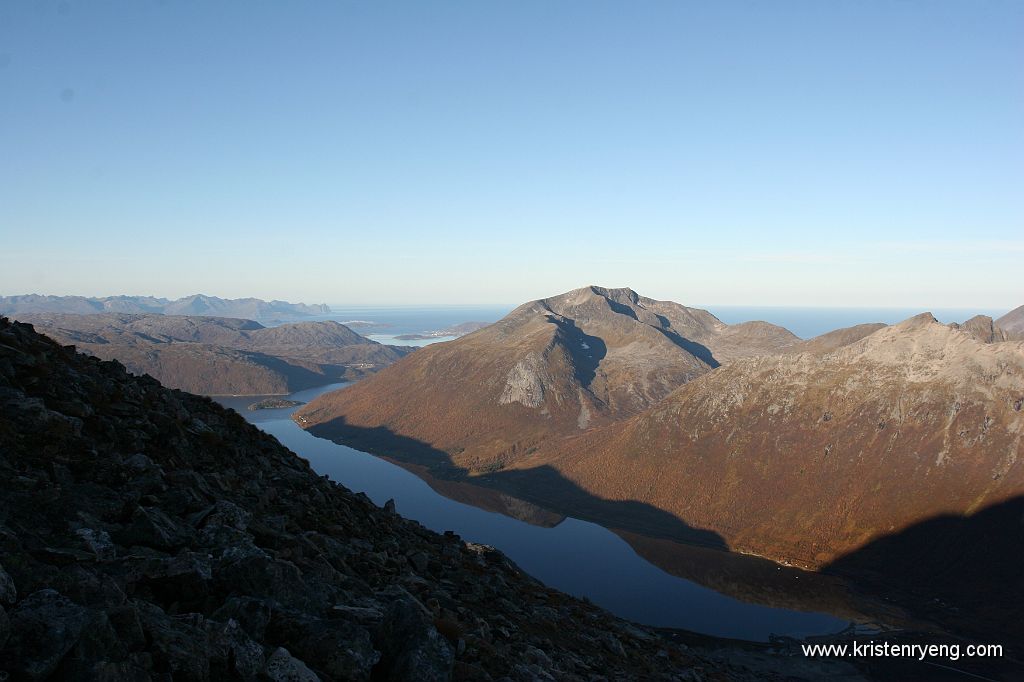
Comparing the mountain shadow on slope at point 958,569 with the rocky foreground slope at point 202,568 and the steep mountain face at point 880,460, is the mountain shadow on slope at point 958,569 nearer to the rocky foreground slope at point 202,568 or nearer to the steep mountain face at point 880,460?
the steep mountain face at point 880,460

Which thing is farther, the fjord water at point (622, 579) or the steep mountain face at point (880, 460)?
the steep mountain face at point (880, 460)

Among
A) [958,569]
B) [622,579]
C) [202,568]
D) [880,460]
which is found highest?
[202,568]

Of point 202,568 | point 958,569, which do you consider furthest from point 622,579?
point 202,568

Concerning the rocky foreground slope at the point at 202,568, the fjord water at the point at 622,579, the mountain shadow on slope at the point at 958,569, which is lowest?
the fjord water at the point at 622,579

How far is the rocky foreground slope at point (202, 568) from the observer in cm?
1156

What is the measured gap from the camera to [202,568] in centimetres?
1584

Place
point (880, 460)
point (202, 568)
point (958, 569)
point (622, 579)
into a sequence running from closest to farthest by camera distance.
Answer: point (202, 568)
point (958, 569)
point (622, 579)
point (880, 460)

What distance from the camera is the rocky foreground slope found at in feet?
37.9

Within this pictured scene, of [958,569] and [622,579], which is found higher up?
[958,569]

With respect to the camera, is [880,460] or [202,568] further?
[880,460]

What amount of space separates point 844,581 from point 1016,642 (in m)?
34.3

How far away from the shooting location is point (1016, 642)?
104 meters

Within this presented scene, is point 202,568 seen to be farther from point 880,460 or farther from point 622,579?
point 880,460

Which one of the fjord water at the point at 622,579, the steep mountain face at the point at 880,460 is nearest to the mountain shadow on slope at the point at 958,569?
the steep mountain face at the point at 880,460
